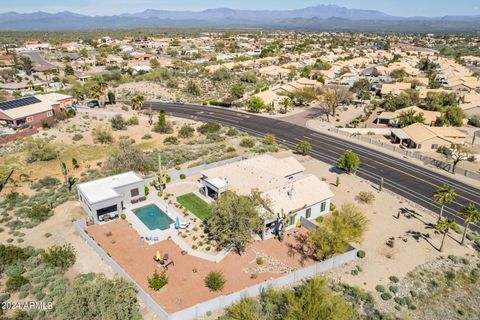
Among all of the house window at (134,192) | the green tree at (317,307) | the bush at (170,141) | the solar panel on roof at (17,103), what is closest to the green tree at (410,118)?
the bush at (170,141)

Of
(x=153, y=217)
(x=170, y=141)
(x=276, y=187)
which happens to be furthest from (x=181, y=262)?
(x=170, y=141)

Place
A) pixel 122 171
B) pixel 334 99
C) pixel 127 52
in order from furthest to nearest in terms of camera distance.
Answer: pixel 127 52, pixel 334 99, pixel 122 171

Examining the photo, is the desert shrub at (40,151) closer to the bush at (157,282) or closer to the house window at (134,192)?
the house window at (134,192)

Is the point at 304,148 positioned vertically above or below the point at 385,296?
above

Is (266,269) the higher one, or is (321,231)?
(321,231)

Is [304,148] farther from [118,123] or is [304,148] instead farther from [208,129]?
[118,123]

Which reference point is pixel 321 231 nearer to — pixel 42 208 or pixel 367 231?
pixel 367 231

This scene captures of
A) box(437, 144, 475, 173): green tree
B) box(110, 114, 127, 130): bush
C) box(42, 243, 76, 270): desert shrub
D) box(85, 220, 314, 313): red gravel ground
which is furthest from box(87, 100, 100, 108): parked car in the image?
box(437, 144, 475, 173): green tree

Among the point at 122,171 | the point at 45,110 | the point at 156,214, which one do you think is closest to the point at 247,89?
the point at 45,110
